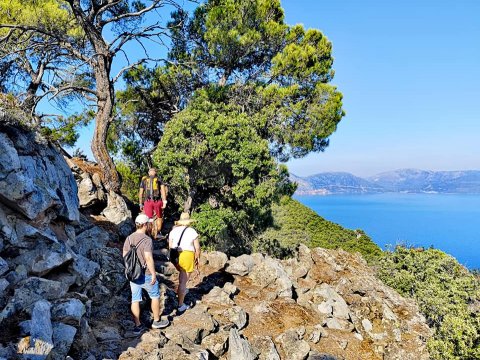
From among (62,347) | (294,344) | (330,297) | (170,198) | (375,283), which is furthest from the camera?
(170,198)

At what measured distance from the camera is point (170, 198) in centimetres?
1537

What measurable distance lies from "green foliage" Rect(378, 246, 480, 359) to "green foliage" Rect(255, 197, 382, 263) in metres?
5.16

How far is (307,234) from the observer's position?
2355cm

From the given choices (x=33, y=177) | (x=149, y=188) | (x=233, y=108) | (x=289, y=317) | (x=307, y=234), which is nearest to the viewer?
(x=33, y=177)

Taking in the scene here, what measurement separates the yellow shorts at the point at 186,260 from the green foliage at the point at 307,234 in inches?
399

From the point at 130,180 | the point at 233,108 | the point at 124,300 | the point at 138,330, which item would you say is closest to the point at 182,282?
the point at 138,330

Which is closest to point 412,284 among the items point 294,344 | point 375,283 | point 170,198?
point 375,283

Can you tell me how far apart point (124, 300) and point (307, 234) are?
57.9 ft

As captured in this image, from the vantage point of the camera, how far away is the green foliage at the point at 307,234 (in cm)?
1835

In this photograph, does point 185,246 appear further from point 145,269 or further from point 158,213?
point 158,213

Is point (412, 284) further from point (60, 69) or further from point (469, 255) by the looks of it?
point (469, 255)

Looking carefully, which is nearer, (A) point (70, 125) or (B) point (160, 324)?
(B) point (160, 324)

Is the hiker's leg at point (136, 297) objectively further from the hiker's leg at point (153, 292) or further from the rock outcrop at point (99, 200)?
the rock outcrop at point (99, 200)

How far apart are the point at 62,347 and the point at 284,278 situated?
6464 millimetres
